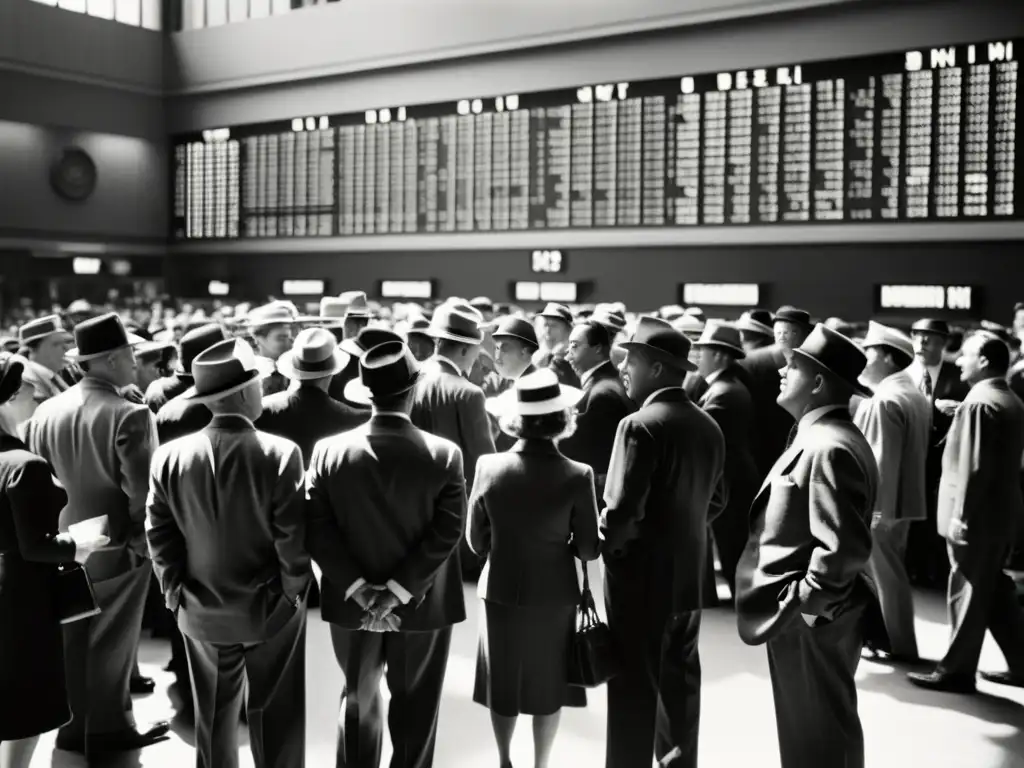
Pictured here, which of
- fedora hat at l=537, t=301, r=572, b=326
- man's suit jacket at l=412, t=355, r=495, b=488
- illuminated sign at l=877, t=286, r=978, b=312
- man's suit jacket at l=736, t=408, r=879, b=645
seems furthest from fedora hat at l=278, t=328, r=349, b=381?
illuminated sign at l=877, t=286, r=978, b=312

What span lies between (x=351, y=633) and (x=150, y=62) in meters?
14.1

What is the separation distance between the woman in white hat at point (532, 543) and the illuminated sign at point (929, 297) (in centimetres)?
670

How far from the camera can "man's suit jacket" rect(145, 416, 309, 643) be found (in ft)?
11.3

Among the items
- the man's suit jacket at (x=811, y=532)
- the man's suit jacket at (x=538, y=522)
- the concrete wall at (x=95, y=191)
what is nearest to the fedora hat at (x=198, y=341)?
the man's suit jacket at (x=538, y=522)

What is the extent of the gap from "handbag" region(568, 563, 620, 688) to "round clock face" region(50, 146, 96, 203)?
13.4m

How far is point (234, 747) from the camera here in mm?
3590

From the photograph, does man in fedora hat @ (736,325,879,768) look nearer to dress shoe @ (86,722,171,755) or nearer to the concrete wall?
dress shoe @ (86,722,171,755)

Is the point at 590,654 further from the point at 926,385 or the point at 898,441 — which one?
the point at 926,385

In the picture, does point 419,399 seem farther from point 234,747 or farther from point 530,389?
point 234,747

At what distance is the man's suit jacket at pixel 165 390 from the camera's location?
16.7ft

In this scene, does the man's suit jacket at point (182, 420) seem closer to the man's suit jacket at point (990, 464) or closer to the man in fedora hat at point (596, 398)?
the man in fedora hat at point (596, 398)

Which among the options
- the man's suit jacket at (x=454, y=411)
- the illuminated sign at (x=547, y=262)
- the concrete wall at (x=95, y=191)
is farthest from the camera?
the concrete wall at (x=95, y=191)

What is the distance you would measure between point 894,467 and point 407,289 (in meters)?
8.65

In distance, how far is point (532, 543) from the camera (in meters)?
3.68
